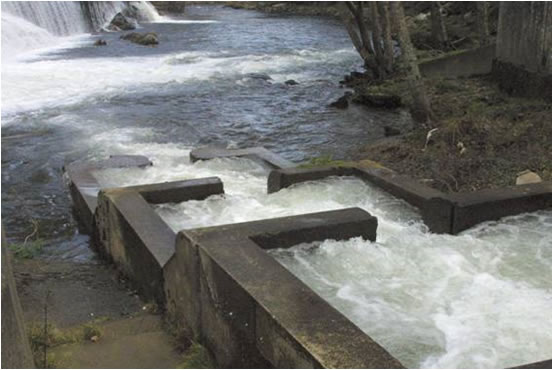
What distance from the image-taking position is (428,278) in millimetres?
4691

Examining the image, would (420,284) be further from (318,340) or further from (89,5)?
(89,5)

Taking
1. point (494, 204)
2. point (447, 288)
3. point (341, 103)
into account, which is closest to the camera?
point (447, 288)

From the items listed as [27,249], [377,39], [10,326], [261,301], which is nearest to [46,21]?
[377,39]

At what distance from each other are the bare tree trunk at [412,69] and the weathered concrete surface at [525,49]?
72.8 inches

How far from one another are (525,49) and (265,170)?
18.7 feet

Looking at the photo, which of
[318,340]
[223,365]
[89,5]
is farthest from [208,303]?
[89,5]

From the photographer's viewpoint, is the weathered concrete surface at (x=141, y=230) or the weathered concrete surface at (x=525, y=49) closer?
the weathered concrete surface at (x=141, y=230)

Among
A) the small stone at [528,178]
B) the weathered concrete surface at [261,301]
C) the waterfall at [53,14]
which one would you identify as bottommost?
the waterfall at [53,14]

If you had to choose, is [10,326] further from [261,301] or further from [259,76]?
[259,76]

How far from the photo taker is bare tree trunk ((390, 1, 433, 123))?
34.9ft

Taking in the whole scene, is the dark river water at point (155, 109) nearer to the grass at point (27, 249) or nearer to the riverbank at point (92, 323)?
the grass at point (27, 249)

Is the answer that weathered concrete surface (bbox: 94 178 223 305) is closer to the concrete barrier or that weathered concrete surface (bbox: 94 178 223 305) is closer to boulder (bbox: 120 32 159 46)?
the concrete barrier

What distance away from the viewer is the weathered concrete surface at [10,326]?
1.63 metres

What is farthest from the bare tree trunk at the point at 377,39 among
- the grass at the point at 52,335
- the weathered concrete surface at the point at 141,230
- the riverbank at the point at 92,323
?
the grass at the point at 52,335
